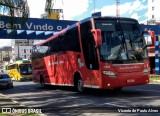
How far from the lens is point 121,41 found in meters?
14.9

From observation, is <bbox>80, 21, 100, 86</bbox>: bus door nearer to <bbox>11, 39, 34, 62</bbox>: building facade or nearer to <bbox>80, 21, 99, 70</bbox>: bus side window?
<bbox>80, 21, 99, 70</bbox>: bus side window

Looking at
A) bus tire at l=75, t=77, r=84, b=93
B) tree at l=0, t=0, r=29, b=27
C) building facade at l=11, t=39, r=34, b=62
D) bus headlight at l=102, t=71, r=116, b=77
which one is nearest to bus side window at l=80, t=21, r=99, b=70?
bus headlight at l=102, t=71, r=116, b=77

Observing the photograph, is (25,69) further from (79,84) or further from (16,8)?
(16,8)

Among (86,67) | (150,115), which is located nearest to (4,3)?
(150,115)

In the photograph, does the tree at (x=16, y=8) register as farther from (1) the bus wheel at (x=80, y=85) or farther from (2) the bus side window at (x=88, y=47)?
(1) the bus wheel at (x=80, y=85)

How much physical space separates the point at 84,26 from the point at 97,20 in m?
1.13

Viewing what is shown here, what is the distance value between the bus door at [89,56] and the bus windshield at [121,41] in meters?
0.62

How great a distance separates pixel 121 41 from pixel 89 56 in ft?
5.82

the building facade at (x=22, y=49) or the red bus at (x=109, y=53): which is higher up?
the building facade at (x=22, y=49)

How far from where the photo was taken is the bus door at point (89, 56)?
15.2m

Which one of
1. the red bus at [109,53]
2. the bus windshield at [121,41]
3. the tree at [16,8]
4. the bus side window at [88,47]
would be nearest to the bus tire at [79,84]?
the red bus at [109,53]

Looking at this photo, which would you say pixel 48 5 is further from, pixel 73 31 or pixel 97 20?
pixel 73 31

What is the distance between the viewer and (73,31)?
698 inches

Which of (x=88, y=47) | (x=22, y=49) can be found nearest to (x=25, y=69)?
(x=88, y=47)
